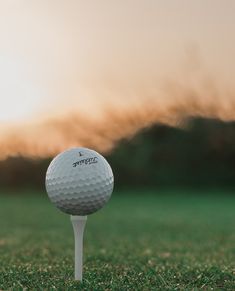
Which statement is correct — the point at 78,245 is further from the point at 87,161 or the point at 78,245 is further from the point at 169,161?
the point at 169,161

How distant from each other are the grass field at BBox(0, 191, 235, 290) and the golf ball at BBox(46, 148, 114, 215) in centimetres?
54

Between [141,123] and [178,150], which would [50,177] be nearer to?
[141,123]

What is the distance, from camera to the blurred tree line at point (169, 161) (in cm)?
2648

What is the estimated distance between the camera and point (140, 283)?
3820 millimetres

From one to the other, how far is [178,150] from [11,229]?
20.0 m

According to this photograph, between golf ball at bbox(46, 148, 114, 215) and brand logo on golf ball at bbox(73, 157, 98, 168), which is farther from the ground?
brand logo on golf ball at bbox(73, 157, 98, 168)

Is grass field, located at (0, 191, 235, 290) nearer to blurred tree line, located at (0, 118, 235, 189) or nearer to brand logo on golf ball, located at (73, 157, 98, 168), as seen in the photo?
brand logo on golf ball, located at (73, 157, 98, 168)

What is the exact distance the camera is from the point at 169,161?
29062mm

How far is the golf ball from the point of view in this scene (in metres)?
3.82

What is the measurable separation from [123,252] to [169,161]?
22.9m

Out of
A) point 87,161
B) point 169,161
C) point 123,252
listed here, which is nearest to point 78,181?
point 87,161

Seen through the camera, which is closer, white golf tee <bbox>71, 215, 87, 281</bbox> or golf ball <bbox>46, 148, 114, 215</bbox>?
white golf tee <bbox>71, 215, 87, 281</bbox>

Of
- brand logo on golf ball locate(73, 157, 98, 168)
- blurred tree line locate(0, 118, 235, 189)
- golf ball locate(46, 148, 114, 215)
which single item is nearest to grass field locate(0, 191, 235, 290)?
golf ball locate(46, 148, 114, 215)

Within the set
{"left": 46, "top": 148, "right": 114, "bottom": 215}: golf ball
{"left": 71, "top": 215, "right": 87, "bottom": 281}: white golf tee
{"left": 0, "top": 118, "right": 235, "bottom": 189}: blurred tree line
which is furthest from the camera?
{"left": 0, "top": 118, "right": 235, "bottom": 189}: blurred tree line
